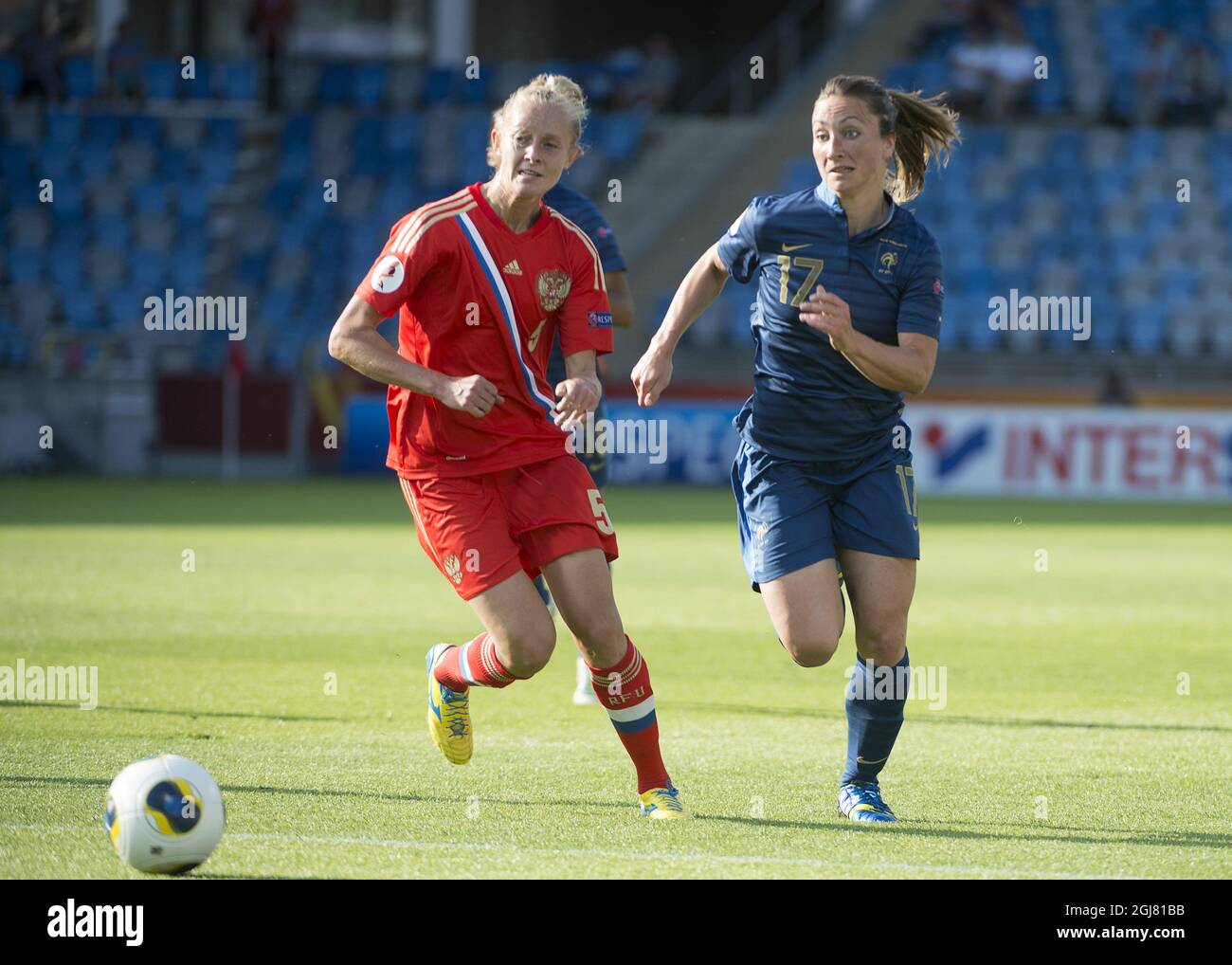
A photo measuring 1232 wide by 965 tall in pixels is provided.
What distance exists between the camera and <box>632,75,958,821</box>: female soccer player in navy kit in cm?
591

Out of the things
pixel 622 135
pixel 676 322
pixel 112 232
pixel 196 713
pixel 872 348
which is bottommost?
pixel 196 713

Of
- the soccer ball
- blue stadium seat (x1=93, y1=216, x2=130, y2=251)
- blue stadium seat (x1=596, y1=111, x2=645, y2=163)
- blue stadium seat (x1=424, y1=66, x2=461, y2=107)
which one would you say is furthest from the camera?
blue stadium seat (x1=424, y1=66, x2=461, y2=107)

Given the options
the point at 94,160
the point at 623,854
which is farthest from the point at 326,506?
the point at 623,854

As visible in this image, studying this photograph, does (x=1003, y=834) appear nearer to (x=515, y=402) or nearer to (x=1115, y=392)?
(x=515, y=402)

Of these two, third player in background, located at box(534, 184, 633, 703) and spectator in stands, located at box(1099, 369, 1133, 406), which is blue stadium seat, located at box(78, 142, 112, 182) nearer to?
spectator in stands, located at box(1099, 369, 1133, 406)

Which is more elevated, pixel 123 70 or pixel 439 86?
pixel 123 70

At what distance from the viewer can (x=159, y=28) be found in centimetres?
3350

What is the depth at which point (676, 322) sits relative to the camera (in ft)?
20.3

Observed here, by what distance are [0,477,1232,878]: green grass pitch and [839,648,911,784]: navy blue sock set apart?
0.63 feet

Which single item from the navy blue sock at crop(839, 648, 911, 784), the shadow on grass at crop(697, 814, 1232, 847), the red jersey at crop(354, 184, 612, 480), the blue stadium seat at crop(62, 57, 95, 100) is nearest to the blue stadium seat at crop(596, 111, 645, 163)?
the blue stadium seat at crop(62, 57, 95, 100)

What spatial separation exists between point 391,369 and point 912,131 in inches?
76.0

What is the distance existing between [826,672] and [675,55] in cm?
2604

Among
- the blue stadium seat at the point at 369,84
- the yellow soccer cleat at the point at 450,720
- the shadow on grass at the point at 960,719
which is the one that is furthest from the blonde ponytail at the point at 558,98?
the blue stadium seat at the point at 369,84

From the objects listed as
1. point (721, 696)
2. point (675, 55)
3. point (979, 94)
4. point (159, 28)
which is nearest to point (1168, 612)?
point (721, 696)
